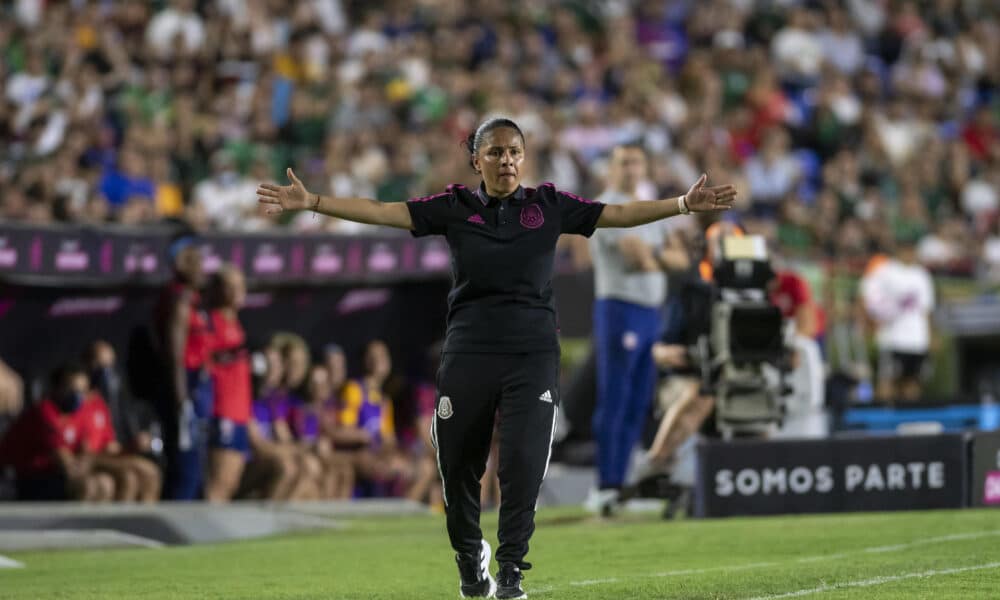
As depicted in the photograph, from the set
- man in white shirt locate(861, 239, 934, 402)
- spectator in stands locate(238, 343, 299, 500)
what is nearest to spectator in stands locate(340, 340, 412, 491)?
spectator in stands locate(238, 343, 299, 500)

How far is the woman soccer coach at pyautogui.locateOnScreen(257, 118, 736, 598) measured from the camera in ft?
22.5

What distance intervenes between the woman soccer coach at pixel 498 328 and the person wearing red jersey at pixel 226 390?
6.44 metres

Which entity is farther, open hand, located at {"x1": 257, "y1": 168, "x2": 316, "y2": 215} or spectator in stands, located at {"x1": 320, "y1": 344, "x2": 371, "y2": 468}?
spectator in stands, located at {"x1": 320, "y1": 344, "x2": 371, "y2": 468}

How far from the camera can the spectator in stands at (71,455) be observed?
12.6m

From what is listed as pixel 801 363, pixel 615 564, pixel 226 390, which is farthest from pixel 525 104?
pixel 615 564

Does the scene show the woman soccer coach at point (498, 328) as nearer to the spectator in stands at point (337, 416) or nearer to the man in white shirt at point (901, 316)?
the spectator in stands at point (337, 416)

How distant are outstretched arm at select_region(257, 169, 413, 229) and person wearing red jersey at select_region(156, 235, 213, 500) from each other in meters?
6.31

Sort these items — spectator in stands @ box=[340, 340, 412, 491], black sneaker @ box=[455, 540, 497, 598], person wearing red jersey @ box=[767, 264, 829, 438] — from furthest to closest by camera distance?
spectator in stands @ box=[340, 340, 412, 491] < person wearing red jersey @ box=[767, 264, 829, 438] < black sneaker @ box=[455, 540, 497, 598]

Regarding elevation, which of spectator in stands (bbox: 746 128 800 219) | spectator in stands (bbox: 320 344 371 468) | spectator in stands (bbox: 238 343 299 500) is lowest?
spectator in stands (bbox: 238 343 299 500)

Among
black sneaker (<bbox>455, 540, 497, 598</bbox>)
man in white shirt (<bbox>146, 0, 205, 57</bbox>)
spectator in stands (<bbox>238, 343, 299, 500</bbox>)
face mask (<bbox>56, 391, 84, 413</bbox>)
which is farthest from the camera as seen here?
man in white shirt (<bbox>146, 0, 205, 57</bbox>)

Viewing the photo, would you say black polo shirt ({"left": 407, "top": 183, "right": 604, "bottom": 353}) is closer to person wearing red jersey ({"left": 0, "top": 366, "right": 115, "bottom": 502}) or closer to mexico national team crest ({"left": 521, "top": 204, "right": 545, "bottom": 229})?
mexico national team crest ({"left": 521, "top": 204, "right": 545, "bottom": 229})

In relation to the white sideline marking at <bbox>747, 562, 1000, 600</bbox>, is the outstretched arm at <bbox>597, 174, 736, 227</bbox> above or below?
above

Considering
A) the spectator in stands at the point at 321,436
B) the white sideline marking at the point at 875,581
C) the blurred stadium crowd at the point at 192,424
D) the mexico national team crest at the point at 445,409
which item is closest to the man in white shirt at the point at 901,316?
the blurred stadium crowd at the point at 192,424

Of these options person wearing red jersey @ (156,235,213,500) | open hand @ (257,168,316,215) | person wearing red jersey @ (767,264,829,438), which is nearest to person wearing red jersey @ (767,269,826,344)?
person wearing red jersey @ (767,264,829,438)
